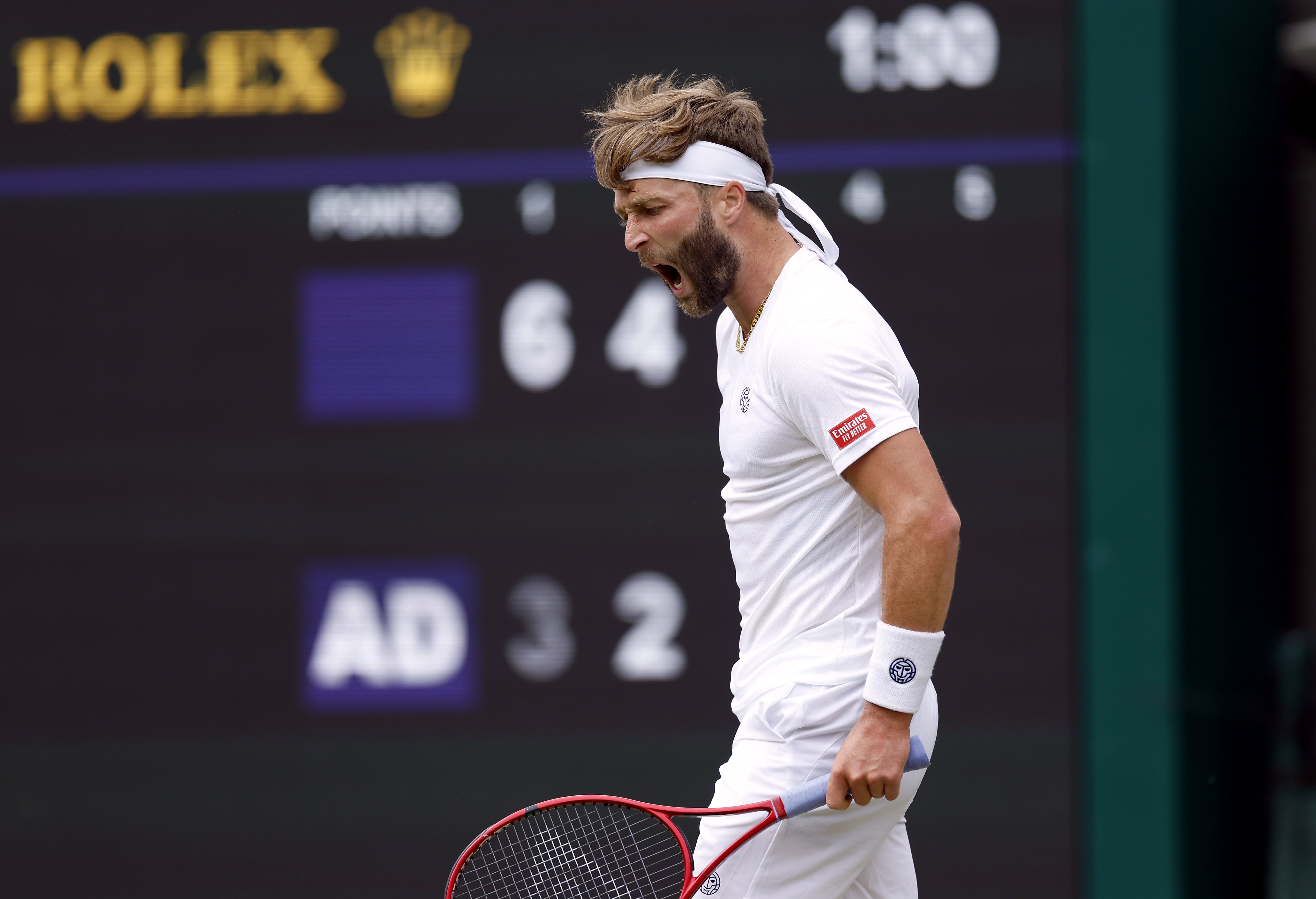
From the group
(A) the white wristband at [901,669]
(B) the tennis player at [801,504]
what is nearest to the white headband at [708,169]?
(B) the tennis player at [801,504]

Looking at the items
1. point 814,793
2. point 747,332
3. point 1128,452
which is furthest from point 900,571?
point 1128,452

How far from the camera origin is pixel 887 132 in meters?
3.66

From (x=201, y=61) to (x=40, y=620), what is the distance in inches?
60.1

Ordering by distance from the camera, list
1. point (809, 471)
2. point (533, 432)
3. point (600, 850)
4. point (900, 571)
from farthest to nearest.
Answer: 1. point (533, 432)
2. point (600, 850)
3. point (809, 471)
4. point (900, 571)

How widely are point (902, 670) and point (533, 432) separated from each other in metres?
1.97

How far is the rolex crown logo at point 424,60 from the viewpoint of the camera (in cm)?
381

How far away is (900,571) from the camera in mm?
1908

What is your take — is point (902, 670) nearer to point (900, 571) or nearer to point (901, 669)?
point (901, 669)

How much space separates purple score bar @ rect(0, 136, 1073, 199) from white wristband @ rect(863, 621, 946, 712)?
6.53 ft

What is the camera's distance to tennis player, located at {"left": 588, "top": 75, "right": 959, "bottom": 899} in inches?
75.6

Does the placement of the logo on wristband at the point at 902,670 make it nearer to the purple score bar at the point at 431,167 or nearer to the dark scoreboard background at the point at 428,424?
the dark scoreboard background at the point at 428,424

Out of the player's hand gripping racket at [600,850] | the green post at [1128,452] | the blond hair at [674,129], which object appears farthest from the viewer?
the green post at [1128,452]

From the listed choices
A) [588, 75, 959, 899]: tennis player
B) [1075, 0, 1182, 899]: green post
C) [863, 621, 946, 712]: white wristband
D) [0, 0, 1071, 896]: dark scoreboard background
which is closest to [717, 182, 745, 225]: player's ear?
[588, 75, 959, 899]: tennis player

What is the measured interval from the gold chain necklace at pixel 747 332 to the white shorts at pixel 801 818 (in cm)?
52
